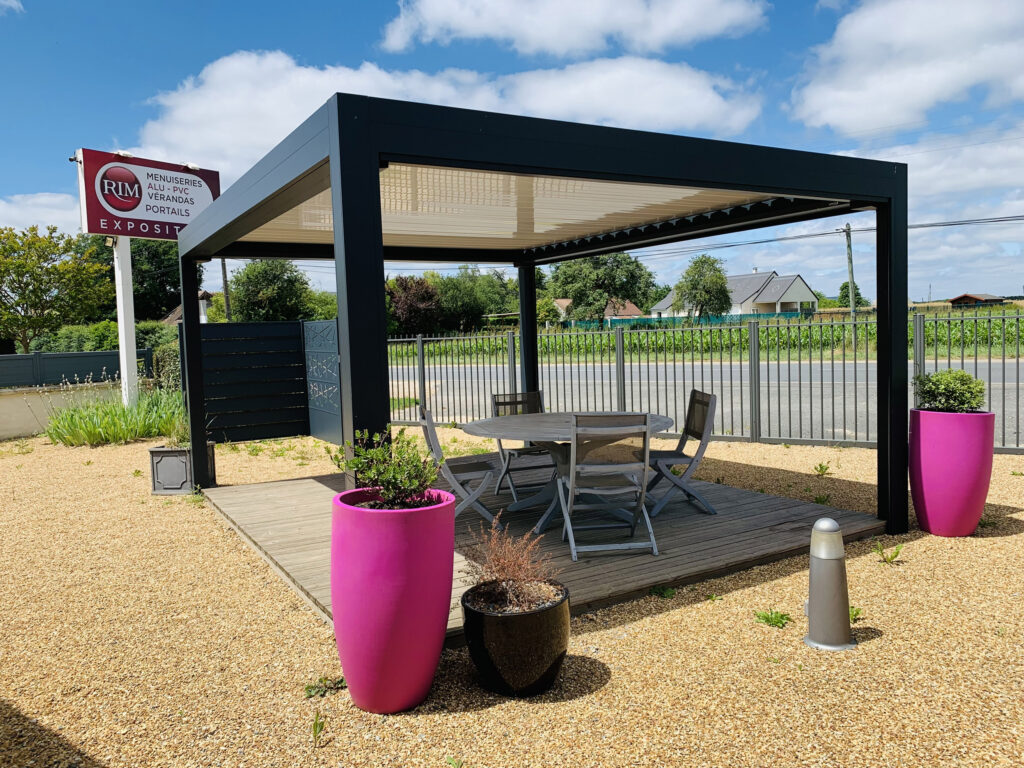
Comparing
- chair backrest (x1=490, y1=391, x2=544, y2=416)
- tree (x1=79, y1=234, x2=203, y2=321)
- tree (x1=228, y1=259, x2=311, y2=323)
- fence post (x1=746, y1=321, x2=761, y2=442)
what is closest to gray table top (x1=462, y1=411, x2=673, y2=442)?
chair backrest (x1=490, y1=391, x2=544, y2=416)

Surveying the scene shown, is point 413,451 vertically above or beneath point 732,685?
above

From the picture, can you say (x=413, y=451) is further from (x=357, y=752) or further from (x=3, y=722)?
(x=3, y=722)

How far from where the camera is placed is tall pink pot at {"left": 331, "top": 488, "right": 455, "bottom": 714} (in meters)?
2.62

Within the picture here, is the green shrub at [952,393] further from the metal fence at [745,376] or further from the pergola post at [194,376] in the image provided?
the pergola post at [194,376]

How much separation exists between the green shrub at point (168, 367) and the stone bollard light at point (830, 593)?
11299 mm

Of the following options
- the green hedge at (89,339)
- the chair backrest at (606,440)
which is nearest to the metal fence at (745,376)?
the chair backrest at (606,440)

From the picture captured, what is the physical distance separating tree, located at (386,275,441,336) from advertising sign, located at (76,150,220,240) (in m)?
26.4

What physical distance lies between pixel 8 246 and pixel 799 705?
25.1m

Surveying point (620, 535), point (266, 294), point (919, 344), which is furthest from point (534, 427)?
point (266, 294)

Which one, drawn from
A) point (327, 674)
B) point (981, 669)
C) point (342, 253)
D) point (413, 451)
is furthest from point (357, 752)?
point (981, 669)

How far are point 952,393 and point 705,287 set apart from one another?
43.8 meters

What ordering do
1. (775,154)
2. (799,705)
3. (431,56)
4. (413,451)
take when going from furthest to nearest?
1. (431,56)
2. (775,154)
3. (413,451)
4. (799,705)

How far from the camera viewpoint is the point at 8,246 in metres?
20.8

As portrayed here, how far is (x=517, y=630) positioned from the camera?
2752mm
